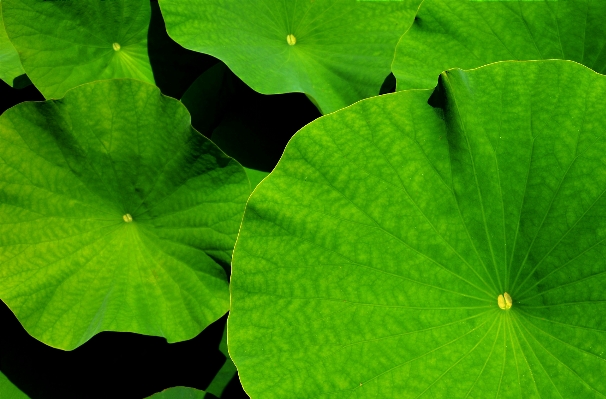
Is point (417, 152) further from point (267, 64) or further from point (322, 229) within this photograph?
point (267, 64)

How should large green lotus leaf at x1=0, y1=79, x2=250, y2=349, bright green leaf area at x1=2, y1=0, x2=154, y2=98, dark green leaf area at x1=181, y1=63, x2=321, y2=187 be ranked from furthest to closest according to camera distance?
1. dark green leaf area at x1=181, y1=63, x2=321, y2=187
2. bright green leaf area at x1=2, y1=0, x2=154, y2=98
3. large green lotus leaf at x1=0, y1=79, x2=250, y2=349

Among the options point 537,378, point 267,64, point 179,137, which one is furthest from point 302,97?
point 537,378

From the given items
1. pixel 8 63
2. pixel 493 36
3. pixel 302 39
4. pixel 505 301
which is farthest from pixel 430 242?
pixel 8 63

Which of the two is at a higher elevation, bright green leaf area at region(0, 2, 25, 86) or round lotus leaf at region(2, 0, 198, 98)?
round lotus leaf at region(2, 0, 198, 98)

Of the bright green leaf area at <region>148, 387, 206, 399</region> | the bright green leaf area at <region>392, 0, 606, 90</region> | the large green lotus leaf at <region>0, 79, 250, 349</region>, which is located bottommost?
the bright green leaf area at <region>148, 387, 206, 399</region>

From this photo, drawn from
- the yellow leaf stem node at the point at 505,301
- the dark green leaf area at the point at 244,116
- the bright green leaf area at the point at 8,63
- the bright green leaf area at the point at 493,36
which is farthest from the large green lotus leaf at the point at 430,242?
the bright green leaf area at the point at 8,63

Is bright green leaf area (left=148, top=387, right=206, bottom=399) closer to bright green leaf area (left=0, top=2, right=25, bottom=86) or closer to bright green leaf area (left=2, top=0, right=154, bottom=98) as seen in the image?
bright green leaf area (left=2, top=0, right=154, bottom=98)

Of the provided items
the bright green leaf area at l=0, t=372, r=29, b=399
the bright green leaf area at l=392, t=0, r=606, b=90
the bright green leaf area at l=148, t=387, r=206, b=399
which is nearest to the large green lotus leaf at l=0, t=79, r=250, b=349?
the bright green leaf area at l=148, t=387, r=206, b=399

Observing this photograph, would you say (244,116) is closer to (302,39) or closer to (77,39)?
(302,39)
